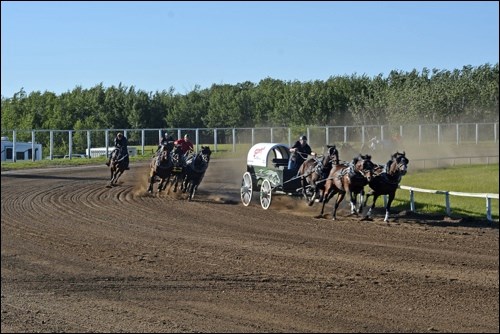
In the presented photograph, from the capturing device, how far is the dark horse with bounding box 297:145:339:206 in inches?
765

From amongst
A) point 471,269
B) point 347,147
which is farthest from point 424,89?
point 347,147

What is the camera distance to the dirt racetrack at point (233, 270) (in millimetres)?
7977

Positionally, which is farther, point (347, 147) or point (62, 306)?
point (347, 147)

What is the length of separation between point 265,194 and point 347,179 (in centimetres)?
316

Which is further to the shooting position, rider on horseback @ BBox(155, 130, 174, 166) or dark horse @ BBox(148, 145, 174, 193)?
dark horse @ BBox(148, 145, 174, 193)

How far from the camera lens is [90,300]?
8.97 metres

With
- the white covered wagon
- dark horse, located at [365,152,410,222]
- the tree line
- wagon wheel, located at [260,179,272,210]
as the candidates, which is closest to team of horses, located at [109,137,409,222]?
dark horse, located at [365,152,410,222]

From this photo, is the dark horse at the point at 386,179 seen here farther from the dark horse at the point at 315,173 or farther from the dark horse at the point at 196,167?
the dark horse at the point at 196,167

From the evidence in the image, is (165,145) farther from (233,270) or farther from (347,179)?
(233,270)

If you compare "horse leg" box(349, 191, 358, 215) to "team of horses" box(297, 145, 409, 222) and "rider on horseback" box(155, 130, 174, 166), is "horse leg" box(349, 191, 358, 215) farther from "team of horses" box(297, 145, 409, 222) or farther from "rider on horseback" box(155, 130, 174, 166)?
"rider on horseback" box(155, 130, 174, 166)

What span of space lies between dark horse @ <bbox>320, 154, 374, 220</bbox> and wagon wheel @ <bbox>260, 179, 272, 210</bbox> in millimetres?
1725

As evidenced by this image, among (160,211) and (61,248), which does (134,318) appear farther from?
(160,211)

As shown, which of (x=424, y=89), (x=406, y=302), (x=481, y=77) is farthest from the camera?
(x=406, y=302)

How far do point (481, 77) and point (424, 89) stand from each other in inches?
27.8
